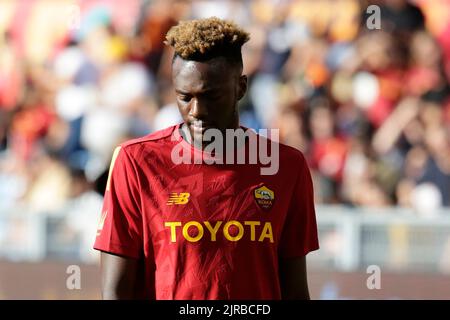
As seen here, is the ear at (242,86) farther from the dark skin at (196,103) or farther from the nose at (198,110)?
the nose at (198,110)

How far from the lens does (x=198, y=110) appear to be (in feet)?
11.1

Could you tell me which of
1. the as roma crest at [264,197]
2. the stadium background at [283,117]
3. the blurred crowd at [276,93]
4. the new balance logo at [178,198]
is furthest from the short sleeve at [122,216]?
the blurred crowd at [276,93]

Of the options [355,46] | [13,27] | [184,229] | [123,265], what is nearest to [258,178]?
[184,229]

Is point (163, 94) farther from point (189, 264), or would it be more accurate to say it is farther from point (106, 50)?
point (189, 264)

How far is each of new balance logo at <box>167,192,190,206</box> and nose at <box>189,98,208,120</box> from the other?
0.92ft

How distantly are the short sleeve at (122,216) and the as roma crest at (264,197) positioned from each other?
422mm

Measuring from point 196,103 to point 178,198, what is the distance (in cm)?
34

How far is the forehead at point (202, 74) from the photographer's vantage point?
3355 millimetres

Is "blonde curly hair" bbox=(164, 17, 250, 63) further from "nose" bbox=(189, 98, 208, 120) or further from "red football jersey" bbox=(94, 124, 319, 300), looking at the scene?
"red football jersey" bbox=(94, 124, 319, 300)

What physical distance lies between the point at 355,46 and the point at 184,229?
7655 mm

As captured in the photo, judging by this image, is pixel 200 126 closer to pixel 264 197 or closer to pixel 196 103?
pixel 196 103

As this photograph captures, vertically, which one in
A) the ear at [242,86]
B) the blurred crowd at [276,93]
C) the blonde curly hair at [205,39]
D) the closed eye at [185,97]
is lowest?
the closed eye at [185,97]

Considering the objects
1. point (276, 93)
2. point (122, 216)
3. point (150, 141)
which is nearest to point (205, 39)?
point (150, 141)
